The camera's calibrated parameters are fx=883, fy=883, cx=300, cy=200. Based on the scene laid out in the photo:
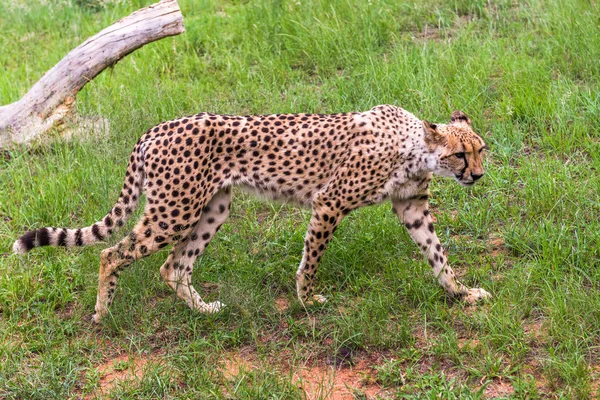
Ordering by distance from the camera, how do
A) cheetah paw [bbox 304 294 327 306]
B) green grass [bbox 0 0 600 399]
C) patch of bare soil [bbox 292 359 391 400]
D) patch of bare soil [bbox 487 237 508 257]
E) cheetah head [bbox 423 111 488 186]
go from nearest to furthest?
1. patch of bare soil [bbox 292 359 391 400]
2. green grass [bbox 0 0 600 399]
3. cheetah head [bbox 423 111 488 186]
4. cheetah paw [bbox 304 294 327 306]
5. patch of bare soil [bbox 487 237 508 257]

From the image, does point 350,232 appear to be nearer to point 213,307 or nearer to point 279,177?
point 279,177

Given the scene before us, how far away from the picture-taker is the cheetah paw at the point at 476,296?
432 centimetres

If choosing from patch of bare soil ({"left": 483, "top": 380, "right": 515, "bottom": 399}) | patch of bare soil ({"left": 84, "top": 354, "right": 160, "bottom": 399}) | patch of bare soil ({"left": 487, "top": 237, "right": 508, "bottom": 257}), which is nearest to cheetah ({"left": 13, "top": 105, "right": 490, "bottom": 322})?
patch of bare soil ({"left": 84, "top": 354, "right": 160, "bottom": 399})

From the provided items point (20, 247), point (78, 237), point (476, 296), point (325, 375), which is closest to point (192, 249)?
point (78, 237)

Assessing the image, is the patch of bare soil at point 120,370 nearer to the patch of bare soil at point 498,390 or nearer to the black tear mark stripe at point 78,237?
the black tear mark stripe at point 78,237

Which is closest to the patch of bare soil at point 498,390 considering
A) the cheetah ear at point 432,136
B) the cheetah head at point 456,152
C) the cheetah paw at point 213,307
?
the cheetah head at point 456,152

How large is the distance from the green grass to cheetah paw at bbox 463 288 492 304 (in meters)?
0.06

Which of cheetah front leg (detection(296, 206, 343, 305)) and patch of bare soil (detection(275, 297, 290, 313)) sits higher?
cheetah front leg (detection(296, 206, 343, 305))

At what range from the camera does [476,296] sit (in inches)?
171

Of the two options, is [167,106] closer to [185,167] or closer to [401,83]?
[401,83]

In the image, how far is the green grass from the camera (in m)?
3.95

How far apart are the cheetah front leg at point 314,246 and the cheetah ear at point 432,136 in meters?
0.56

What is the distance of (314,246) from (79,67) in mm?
2382

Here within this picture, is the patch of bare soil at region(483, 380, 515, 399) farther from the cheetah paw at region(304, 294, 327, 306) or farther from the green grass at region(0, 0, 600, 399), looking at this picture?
the cheetah paw at region(304, 294, 327, 306)
